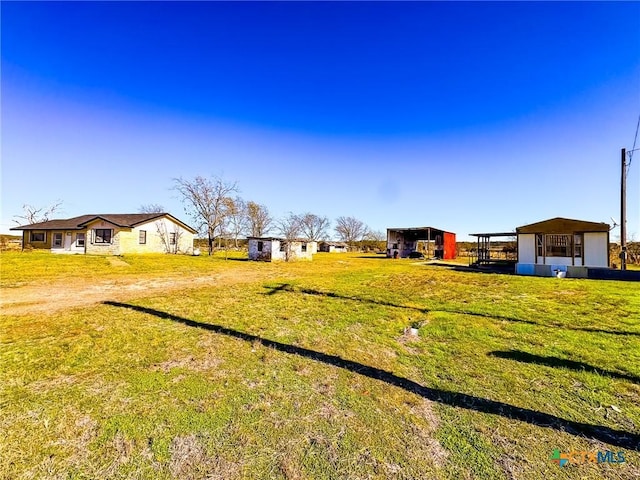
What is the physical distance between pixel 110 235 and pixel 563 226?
3497 centimetres

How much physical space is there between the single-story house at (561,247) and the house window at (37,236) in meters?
41.1

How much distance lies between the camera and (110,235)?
26938 mm

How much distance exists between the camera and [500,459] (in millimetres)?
2549

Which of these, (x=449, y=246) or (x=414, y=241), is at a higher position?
(x=414, y=241)

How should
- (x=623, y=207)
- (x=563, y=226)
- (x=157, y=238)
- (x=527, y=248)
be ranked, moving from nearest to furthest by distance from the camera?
(x=623, y=207) → (x=563, y=226) → (x=527, y=248) → (x=157, y=238)

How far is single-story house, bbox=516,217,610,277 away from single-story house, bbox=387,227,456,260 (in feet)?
48.3

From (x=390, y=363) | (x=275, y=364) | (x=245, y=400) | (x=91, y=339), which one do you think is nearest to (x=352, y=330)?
(x=390, y=363)

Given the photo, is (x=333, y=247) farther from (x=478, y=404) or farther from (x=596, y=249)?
(x=478, y=404)

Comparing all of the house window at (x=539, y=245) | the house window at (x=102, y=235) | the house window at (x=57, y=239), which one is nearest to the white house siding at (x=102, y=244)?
the house window at (x=102, y=235)

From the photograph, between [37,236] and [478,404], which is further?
[37,236]

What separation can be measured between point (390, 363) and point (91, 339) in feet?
17.3

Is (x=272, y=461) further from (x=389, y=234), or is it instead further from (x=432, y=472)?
(x=389, y=234)

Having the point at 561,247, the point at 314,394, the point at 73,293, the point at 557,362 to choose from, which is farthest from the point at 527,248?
the point at 73,293

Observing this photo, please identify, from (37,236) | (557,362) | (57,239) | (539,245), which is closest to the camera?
(557,362)
